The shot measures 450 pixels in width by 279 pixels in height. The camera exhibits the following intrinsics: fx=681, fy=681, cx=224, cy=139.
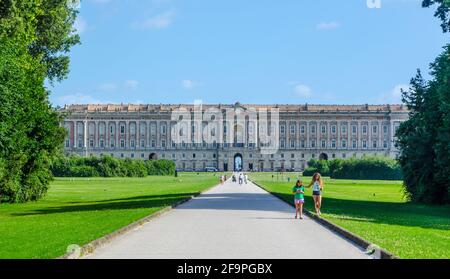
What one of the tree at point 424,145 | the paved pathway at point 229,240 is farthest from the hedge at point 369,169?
the paved pathway at point 229,240

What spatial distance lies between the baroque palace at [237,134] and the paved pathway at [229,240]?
447 ft

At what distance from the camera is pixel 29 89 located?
3241cm

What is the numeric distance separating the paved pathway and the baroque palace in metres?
136

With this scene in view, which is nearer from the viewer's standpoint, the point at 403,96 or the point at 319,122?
the point at 403,96

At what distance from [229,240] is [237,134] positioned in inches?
5668

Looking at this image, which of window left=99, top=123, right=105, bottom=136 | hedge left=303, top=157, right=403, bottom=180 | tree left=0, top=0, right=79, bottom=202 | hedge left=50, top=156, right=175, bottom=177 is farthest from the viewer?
window left=99, top=123, right=105, bottom=136

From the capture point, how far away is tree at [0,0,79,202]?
27.8 m

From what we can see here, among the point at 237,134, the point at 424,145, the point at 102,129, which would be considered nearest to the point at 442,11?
the point at 424,145

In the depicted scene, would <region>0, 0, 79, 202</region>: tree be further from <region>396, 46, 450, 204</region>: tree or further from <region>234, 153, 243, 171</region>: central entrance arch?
<region>234, 153, 243, 171</region>: central entrance arch

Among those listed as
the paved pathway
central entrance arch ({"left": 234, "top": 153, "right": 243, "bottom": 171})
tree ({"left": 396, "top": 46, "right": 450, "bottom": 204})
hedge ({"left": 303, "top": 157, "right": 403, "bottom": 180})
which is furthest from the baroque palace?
the paved pathway
